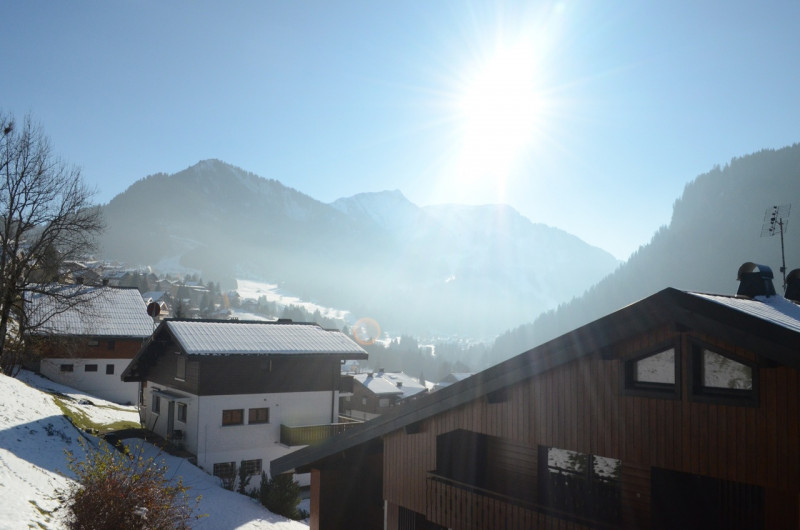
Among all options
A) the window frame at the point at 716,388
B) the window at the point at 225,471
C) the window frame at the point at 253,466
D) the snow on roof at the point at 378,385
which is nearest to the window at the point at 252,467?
the window frame at the point at 253,466

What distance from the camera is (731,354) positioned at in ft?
22.6

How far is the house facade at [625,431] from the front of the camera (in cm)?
664

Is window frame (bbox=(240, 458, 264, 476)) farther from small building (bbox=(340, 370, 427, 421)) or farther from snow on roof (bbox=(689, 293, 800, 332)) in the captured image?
small building (bbox=(340, 370, 427, 421))

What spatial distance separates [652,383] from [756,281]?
379 centimetres

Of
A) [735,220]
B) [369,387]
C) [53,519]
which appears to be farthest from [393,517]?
[735,220]

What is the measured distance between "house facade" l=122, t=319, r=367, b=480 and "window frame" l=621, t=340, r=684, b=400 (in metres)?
21.5

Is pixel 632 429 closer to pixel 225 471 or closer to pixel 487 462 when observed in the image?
pixel 487 462

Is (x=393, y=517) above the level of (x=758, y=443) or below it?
below

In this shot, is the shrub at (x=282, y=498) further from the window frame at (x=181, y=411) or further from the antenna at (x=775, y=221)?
the antenna at (x=775, y=221)

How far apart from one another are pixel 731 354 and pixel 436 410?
4842 mm

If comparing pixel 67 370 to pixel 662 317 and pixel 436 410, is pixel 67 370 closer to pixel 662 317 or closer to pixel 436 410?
pixel 436 410

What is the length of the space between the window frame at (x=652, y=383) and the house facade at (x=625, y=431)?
0.02 m

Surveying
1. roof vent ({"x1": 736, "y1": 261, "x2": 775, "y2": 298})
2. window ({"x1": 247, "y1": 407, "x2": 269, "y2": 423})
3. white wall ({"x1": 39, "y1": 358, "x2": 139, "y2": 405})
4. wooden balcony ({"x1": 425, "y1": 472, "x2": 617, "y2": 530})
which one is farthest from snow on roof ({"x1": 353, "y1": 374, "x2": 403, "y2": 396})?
roof vent ({"x1": 736, "y1": 261, "x2": 775, "y2": 298})

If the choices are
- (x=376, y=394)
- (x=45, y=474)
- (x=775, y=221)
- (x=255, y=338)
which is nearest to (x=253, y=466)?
(x=255, y=338)
